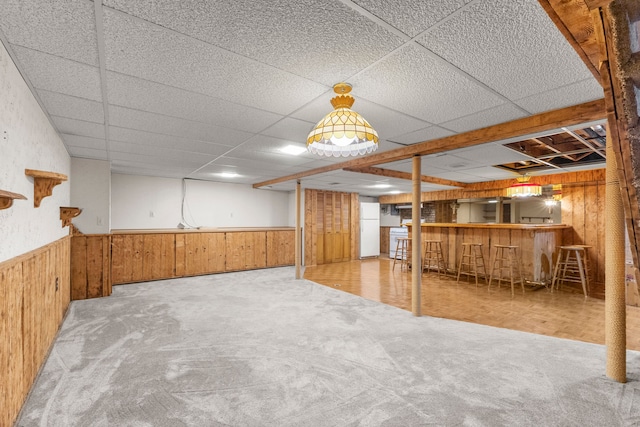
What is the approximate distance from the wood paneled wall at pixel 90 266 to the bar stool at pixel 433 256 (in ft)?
20.5

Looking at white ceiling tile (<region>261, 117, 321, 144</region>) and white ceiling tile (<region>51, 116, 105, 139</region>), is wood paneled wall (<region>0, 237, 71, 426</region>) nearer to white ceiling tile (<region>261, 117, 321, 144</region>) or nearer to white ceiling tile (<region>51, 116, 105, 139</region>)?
white ceiling tile (<region>51, 116, 105, 139</region>)

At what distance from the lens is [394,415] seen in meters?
1.78

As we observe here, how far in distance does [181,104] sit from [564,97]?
3.16m

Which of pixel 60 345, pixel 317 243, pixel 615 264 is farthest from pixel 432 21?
pixel 317 243

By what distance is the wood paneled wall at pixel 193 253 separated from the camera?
5480mm

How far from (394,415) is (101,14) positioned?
8.87 ft

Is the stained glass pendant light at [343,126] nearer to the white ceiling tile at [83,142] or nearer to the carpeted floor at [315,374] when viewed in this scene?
the carpeted floor at [315,374]

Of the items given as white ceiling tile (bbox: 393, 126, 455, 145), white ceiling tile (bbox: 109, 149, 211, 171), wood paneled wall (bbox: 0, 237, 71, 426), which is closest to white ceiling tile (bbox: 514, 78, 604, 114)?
white ceiling tile (bbox: 393, 126, 455, 145)

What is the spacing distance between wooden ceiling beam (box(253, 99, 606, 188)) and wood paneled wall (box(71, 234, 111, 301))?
4.46 meters

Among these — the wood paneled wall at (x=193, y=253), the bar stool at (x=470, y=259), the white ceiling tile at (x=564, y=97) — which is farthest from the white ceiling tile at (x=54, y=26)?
the bar stool at (x=470, y=259)

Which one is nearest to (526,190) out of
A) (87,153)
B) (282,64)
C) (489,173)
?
(489,173)

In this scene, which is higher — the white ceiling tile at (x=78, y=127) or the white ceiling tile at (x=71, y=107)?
the white ceiling tile at (x=78, y=127)

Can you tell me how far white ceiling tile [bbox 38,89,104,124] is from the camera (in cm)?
228

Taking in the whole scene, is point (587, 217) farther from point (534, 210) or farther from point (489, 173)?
point (489, 173)
